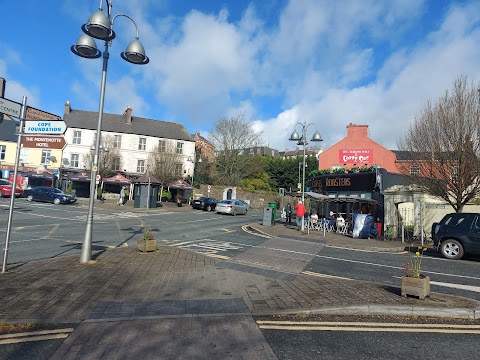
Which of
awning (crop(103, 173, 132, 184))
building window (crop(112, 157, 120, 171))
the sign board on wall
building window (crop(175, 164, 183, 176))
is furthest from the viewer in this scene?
building window (crop(175, 164, 183, 176))

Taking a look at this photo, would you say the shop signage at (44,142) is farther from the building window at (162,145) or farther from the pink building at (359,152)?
the building window at (162,145)

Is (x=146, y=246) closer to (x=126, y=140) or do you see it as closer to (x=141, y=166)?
(x=141, y=166)

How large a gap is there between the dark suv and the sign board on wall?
25203 millimetres

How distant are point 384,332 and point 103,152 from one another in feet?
142

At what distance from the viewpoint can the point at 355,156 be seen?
3822 cm

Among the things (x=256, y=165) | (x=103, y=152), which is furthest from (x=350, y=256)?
(x=256, y=165)

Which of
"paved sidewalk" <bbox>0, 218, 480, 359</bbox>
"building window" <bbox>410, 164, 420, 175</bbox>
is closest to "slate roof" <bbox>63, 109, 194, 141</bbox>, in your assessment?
"building window" <bbox>410, 164, 420, 175</bbox>

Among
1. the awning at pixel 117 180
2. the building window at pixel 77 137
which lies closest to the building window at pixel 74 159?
the building window at pixel 77 137

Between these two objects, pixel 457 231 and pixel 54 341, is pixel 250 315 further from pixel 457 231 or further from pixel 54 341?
pixel 457 231

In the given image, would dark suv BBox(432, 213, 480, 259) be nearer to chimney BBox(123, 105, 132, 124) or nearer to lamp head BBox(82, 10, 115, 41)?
lamp head BBox(82, 10, 115, 41)

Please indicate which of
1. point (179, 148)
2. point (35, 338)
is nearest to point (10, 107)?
point (35, 338)

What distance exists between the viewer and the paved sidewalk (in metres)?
4.25

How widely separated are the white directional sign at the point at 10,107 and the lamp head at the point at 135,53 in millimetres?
2830

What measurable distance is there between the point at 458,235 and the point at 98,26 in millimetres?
13759
